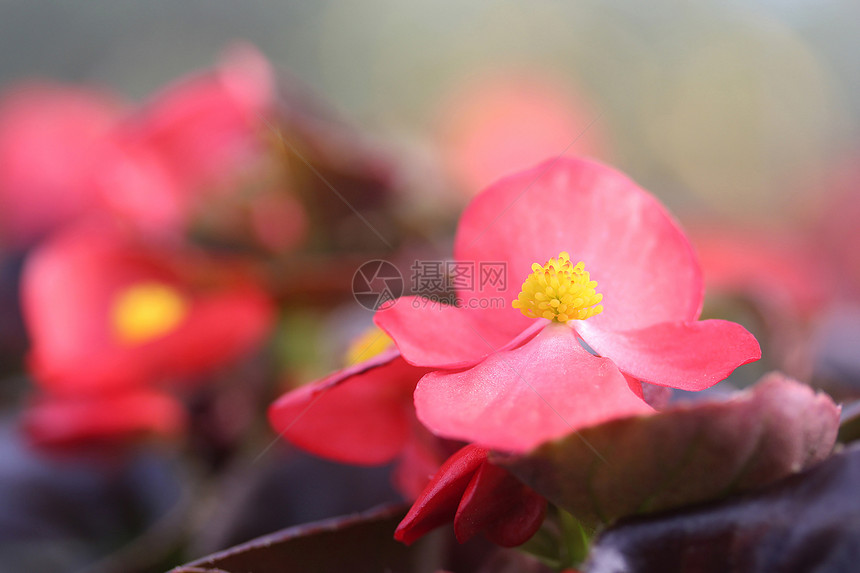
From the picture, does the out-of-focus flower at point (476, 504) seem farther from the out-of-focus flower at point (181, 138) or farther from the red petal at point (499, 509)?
→ the out-of-focus flower at point (181, 138)

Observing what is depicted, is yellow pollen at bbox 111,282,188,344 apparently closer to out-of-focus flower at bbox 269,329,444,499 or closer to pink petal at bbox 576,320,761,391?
out-of-focus flower at bbox 269,329,444,499

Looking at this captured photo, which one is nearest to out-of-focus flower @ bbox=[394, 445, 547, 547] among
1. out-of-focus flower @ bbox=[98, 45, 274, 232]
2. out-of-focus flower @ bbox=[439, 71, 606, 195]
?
out-of-focus flower @ bbox=[98, 45, 274, 232]

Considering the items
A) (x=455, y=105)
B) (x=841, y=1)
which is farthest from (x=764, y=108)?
(x=455, y=105)

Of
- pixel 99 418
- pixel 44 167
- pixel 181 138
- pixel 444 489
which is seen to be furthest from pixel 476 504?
pixel 44 167

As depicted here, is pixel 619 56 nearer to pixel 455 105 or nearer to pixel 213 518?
pixel 455 105

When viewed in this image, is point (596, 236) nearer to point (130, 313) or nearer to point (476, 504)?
point (476, 504)

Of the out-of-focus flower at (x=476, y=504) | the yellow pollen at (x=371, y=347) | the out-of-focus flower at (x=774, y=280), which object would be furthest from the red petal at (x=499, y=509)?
the out-of-focus flower at (x=774, y=280)
